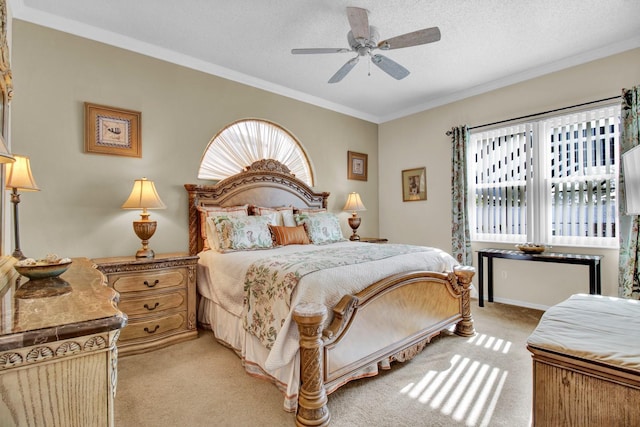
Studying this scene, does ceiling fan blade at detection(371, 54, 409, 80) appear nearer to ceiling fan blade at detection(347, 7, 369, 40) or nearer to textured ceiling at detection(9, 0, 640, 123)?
ceiling fan blade at detection(347, 7, 369, 40)

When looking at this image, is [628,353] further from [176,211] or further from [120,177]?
[120,177]

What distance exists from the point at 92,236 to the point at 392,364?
287 cm

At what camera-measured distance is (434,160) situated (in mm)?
4758

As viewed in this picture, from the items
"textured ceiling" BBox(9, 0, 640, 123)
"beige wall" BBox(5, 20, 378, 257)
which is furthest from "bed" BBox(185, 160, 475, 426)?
"textured ceiling" BBox(9, 0, 640, 123)

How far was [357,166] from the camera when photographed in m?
5.24

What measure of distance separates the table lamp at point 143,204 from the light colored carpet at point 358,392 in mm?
934

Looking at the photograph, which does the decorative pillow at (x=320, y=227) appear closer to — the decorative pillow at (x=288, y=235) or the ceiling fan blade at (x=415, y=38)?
the decorative pillow at (x=288, y=235)

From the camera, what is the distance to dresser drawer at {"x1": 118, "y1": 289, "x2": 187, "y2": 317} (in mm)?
2549

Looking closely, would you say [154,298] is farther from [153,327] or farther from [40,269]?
[40,269]

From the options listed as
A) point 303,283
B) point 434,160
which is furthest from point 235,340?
point 434,160

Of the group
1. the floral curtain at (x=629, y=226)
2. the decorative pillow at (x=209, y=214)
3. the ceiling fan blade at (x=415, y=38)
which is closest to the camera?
the ceiling fan blade at (x=415, y=38)

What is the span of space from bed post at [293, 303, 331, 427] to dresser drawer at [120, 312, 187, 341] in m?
1.58

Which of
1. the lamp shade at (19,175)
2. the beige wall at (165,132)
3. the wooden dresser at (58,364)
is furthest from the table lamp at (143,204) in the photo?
the wooden dresser at (58,364)

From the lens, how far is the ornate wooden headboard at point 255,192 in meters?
3.41
